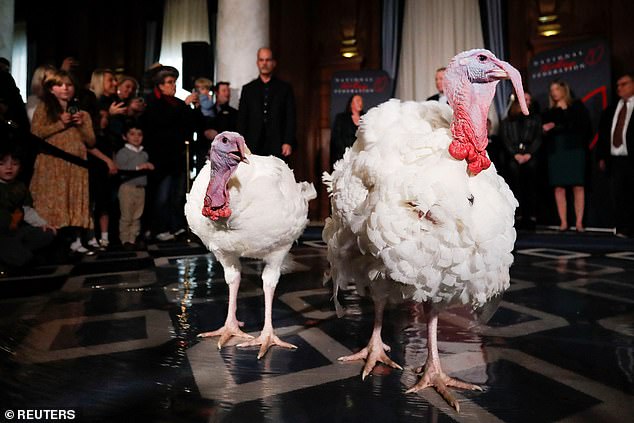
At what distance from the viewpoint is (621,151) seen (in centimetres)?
580

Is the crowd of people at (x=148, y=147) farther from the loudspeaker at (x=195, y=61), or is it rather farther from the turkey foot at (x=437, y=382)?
the turkey foot at (x=437, y=382)

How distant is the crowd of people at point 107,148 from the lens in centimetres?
390

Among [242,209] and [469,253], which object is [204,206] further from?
[469,253]

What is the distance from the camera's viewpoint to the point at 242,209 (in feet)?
6.59

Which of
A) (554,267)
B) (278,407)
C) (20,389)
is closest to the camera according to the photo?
(278,407)

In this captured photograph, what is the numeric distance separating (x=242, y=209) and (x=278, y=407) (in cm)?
83

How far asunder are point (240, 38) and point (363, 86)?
2.17 m

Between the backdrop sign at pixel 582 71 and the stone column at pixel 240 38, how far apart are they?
408 centimetres

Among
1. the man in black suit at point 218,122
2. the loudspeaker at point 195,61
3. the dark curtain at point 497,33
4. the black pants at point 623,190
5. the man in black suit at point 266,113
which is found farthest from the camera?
the dark curtain at point 497,33

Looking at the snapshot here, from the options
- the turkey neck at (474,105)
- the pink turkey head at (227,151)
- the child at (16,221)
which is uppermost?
the turkey neck at (474,105)

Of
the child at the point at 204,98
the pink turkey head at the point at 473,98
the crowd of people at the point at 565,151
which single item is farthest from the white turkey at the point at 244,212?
the crowd of people at the point at 565,151

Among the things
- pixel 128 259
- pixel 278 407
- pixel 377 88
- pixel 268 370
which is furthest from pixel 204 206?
pixel 377 88

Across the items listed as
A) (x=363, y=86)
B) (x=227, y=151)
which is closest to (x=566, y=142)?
(x=363, y=86)

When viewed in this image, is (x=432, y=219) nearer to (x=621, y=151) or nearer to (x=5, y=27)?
(x=621, y=151)
